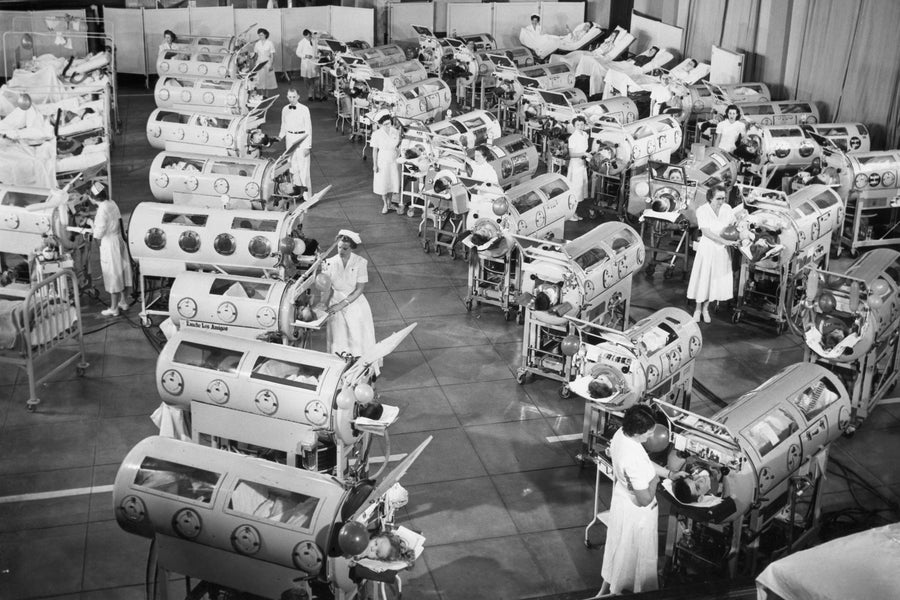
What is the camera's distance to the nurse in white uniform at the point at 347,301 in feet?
40.3

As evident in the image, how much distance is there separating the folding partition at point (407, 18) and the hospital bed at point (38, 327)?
19.8 meters

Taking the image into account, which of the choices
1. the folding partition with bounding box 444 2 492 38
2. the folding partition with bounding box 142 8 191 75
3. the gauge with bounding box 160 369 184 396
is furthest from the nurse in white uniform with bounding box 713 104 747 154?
the folding partition with bounding box 142 8 191 75

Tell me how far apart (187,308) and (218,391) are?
2342 millimetres

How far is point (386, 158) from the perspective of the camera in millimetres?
18734

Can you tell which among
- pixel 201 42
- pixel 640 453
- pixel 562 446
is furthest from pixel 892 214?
pixel 201 42

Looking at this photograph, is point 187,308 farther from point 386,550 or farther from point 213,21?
point 213,21

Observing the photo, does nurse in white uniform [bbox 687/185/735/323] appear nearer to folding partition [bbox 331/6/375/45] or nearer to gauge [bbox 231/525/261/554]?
gauge [bbox 231/525/261/554]

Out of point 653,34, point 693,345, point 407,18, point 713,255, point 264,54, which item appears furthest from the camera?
point 407,18

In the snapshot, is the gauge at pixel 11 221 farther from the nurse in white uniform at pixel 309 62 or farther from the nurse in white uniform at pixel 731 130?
the nurse in white uniform at pixel 309 62

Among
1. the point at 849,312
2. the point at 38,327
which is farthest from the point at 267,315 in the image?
the point at 849,312

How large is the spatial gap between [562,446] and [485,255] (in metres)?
3.39

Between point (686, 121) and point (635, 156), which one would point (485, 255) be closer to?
point (635, 156)

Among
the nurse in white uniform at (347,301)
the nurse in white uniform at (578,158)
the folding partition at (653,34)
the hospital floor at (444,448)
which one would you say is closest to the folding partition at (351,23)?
the folding partition at (653,34)

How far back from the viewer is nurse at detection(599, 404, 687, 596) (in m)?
8.46
